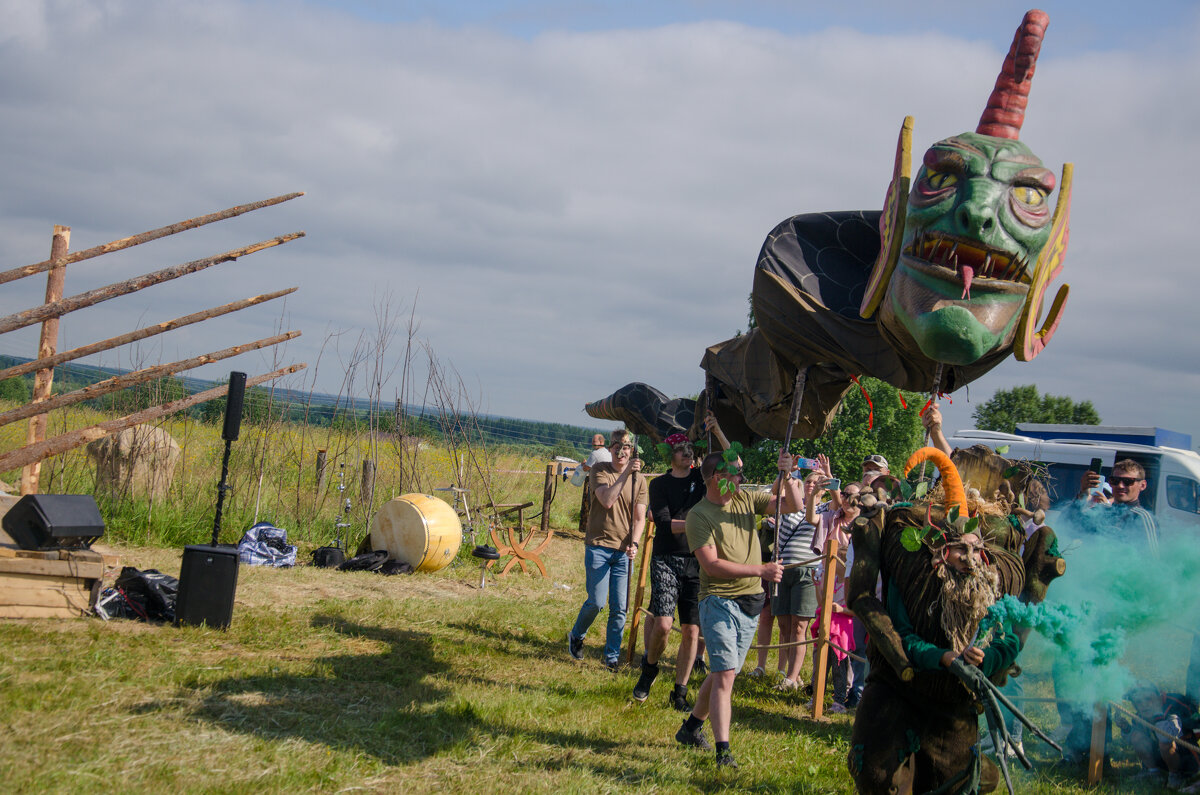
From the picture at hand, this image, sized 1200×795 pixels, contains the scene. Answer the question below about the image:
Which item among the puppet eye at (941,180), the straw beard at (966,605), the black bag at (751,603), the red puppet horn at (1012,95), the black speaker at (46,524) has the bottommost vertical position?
the black speaker at (46,524)

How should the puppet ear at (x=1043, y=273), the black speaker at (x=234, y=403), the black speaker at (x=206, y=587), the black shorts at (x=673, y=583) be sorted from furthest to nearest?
the black speaker at (x=234, y=403)
the black speaker at (x=206, y=587)
the black shorts at (x=673, y=583)
the puppet ear at (x=1043, y=273)

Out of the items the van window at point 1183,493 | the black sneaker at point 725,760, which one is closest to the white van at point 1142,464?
the van window at point 1183,493

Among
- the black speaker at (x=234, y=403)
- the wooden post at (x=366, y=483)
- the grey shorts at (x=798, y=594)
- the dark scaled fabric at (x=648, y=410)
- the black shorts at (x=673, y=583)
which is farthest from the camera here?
the wooden post at (x=366, y=483)

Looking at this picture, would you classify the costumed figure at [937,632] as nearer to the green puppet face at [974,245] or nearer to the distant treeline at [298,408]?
the green puppet face at [974,245]

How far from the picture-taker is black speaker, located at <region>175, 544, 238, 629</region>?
6.39 meters

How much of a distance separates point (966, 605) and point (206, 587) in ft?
17.9

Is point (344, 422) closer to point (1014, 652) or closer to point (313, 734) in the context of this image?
point (313, 734)

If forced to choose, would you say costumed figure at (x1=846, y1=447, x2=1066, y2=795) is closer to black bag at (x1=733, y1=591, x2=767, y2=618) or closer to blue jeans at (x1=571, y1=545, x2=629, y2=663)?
black bag at (x1=733, y1=591, x2=767, y2=618)

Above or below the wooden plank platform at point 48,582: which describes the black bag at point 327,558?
below

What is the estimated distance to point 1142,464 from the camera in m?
10.3

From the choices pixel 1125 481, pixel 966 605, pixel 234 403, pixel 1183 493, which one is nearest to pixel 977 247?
pixel 966 605

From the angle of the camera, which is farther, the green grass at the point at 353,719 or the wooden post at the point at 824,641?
the wooden post at the point at 824,641

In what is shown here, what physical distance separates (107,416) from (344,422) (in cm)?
322

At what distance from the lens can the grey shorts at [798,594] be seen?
674 centimetres
